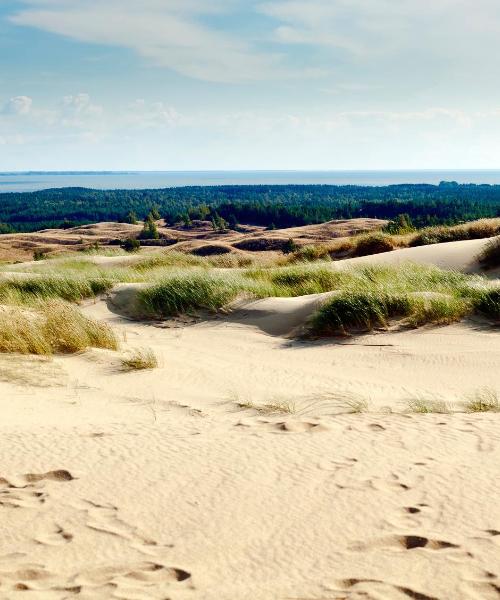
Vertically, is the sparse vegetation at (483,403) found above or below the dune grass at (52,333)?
below

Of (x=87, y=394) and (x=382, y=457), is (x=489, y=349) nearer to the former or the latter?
(x=382, y=457)

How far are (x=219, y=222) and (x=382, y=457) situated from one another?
324ft

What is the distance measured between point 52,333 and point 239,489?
5.14m

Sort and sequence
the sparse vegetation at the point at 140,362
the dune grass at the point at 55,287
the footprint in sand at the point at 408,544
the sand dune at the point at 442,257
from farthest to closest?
1. the sand dune at the point at 442,257
2. the dune grass at the point at 55,287
3. the sparse vegetation at the point at 140,362
4. the footprint in sand at the point at 408,544

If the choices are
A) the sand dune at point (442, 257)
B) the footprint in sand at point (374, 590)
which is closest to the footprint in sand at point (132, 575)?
the footprint in sand at point (374, 590)

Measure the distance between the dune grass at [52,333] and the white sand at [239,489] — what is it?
1.78 ft

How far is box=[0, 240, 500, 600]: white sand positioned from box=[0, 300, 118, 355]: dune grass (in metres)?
0.54

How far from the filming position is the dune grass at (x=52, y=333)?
7.80m

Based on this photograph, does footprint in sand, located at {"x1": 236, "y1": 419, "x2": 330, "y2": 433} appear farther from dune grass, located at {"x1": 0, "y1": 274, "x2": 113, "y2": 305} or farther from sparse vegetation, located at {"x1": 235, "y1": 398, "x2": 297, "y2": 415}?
dune grass, located at {"x1": 0, "y1": 274, "x2": 113, "y2": 305}

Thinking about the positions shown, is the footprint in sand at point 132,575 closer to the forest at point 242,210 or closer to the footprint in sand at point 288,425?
the footprint in sand at point 288,425

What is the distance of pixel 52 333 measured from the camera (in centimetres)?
834

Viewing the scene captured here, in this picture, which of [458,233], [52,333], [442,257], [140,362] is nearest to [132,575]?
[140,362]

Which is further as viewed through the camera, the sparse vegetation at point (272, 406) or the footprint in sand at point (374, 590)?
the sparse vegetation at point (272, 406)

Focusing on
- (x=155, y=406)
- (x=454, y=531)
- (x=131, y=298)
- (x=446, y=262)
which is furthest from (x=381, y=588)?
(x=446, y=262)
